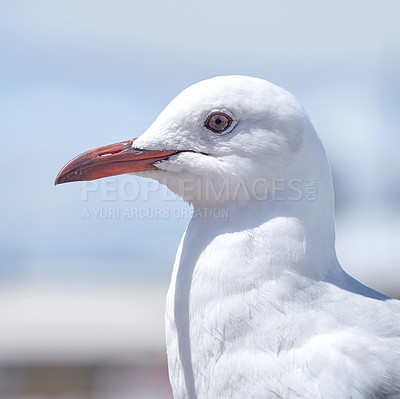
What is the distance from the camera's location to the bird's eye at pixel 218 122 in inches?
90.8

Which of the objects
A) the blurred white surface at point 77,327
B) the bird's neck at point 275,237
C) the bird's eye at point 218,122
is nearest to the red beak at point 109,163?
the bird's eye at point 218,122

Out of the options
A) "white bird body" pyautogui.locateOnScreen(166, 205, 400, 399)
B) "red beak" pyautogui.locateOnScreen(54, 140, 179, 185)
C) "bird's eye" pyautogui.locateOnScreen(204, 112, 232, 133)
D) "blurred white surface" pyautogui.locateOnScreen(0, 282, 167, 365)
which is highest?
"bird's eye" pyautogui.locateOnScreen(204, 112, 232, 133)

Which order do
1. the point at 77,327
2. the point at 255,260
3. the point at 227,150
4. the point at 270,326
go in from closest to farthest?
the point at 270,326 < the point at 255,260 < the point at 227,150 < the point at 77,327

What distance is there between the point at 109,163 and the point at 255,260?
638mm

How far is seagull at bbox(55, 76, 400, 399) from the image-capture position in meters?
2.05

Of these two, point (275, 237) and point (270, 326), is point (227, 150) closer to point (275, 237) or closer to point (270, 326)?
point (275, 237)

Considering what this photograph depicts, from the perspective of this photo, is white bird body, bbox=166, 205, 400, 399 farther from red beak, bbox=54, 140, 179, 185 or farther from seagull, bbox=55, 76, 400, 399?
red beak, bbox=54, 140, 179, 185

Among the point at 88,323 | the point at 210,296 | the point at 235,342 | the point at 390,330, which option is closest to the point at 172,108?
the point at 210,296

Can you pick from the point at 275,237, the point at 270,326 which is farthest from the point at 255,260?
the point at 270,326

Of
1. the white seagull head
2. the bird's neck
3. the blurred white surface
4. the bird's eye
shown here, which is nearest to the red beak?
the white seagull head

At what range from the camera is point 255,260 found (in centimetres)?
219

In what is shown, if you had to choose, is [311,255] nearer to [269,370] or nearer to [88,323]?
[269,370]

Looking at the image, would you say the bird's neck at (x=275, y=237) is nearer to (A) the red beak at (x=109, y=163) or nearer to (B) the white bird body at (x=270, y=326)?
(B) the white bird body at (x=270, y=326)

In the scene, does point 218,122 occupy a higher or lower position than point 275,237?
higher
